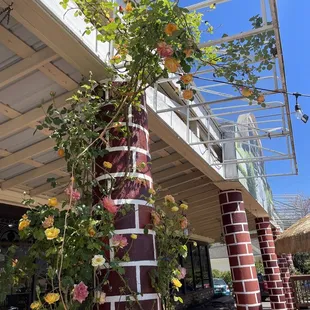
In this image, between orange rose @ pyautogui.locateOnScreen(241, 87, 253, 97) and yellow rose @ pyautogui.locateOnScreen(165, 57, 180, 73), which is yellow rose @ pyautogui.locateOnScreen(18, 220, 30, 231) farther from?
orange rose @ pyautogui.locateOnScreen(241, 87, 253, 97)

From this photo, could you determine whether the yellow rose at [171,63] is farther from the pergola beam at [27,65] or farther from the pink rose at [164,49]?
the pergola beam at [27,65]

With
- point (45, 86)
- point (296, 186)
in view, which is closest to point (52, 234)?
point (45, 86)

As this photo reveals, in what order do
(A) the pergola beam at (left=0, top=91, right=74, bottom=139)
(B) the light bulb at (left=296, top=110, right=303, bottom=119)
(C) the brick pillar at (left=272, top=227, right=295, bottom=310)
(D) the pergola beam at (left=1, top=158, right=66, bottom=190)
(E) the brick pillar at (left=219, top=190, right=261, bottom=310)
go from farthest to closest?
(C) the brick pillar at (left=272, top=227, right=295, bottom=310) < (E) the brick pillar at (left=219, top=190, right=261, bottom=310) < (B) the light bulb at (left=296, top=110, right=303, bottom=119) < (D) the pergola beam at (left=1, top=158, right=66, bottom=190) < (A) the pergola beam at (left=0, top=91, right=74, bottom=139)

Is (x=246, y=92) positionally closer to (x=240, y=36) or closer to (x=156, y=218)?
(x=240, y=36)

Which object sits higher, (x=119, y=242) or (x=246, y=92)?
(x=246, y=92)

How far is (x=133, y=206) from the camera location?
6.93ft

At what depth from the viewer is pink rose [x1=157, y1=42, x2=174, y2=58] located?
1.83m

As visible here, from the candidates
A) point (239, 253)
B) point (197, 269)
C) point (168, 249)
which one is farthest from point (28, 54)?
point (197, 269)

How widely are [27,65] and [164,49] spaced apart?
1126 mm

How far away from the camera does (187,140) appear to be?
4.28m

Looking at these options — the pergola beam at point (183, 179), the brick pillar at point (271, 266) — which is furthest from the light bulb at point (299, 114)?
the brick pillar at point (271, 266)

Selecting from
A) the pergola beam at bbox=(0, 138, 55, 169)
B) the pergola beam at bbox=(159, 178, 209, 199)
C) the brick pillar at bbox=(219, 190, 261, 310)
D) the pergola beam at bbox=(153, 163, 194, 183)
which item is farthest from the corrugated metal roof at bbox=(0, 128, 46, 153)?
the brick pillar at bbox=(219, 190, 261, 310)

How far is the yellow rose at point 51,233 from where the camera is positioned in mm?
1615

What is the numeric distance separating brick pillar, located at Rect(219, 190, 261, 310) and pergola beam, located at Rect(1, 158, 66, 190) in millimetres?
3086
